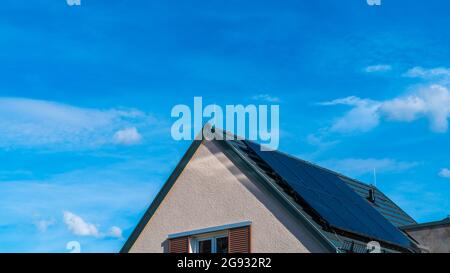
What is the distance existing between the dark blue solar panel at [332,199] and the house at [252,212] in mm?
37

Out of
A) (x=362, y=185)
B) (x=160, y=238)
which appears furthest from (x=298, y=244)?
(x=362, y=185)

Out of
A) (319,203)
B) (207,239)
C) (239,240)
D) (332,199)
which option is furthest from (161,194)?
(332,199)

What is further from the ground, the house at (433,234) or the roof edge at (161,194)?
the roof edge at (161,194)

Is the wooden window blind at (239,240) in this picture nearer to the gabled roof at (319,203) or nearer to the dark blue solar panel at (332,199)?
the gabled roof at (319,203)

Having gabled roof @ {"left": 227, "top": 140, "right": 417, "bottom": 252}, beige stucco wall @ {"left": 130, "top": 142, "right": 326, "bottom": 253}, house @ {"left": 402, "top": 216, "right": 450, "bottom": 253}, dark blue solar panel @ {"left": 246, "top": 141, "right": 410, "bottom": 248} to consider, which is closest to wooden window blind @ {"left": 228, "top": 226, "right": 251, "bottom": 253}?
beige stucco wall @ {"left": 130, "top": 142, "right": 326, "bottom": 253}

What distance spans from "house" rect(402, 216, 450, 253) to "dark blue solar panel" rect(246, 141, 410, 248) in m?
0.38

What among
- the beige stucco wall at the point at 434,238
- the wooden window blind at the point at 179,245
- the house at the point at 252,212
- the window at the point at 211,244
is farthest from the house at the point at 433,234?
the wooden window blind at the point at 179,245

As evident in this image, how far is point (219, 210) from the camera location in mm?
17156

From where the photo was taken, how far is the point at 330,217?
635 inches

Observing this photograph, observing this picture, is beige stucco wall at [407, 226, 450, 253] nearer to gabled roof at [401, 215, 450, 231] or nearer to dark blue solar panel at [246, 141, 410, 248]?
gabled roof at [401, 215, 450, 231]

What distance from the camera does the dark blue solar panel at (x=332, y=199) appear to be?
1669 cm
